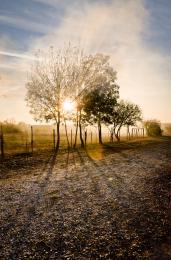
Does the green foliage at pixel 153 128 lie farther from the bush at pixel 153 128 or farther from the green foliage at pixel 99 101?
the green foliage at pixel 99 101

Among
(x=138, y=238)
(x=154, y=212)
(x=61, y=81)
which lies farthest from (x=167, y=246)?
(x=61, y=81)

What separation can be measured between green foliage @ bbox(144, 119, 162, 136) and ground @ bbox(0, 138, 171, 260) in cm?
8370

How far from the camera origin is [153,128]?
104000 mm

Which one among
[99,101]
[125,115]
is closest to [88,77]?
[99,101]

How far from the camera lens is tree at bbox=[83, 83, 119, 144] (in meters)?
60.6

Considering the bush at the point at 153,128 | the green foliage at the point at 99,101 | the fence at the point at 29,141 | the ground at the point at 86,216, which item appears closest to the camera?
the ground at the point at 86,216

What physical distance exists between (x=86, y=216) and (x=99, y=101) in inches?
2022

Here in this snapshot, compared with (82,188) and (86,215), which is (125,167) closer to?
(82,188)

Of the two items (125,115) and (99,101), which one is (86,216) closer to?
(99,101)

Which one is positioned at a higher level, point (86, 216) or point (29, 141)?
point (29, 141)

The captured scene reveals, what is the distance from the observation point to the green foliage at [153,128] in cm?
10369

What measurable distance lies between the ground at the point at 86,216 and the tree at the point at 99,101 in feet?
130

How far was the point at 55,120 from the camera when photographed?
52.5 meters

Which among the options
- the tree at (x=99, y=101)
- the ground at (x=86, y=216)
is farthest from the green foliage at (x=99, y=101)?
the ground at (x=86, y=216)
